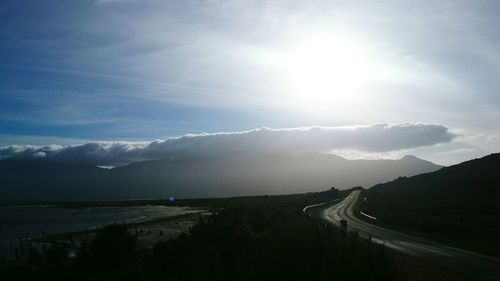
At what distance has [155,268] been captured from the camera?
78.2 ft

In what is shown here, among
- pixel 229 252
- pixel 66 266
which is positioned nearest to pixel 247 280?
pixel 229 252

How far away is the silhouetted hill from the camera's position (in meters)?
32.9

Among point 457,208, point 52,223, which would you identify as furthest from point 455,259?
point 52,223

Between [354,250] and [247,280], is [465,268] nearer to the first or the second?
[354,250]

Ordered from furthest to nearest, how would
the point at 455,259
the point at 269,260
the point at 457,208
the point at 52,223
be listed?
the point at 52,223, the point at 457,208, the point at 455,259, the point at 269,260

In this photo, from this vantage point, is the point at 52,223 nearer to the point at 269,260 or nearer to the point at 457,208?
the point at 457,208

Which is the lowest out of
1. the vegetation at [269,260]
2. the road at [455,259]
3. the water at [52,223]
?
the water at [52,223]

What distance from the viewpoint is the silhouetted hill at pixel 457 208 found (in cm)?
3294

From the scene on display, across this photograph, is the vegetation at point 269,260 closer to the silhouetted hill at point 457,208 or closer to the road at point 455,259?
the road at point 455,259

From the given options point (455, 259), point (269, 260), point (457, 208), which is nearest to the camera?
point (269, 260)

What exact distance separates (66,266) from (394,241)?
20.7 m

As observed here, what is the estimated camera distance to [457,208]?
60844 mm

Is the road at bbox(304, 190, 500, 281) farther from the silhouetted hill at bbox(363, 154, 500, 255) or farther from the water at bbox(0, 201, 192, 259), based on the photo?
the water at bbox(0, 201, 192, 259)

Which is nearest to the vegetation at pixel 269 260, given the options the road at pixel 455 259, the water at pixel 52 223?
the road at pixel 455 259
